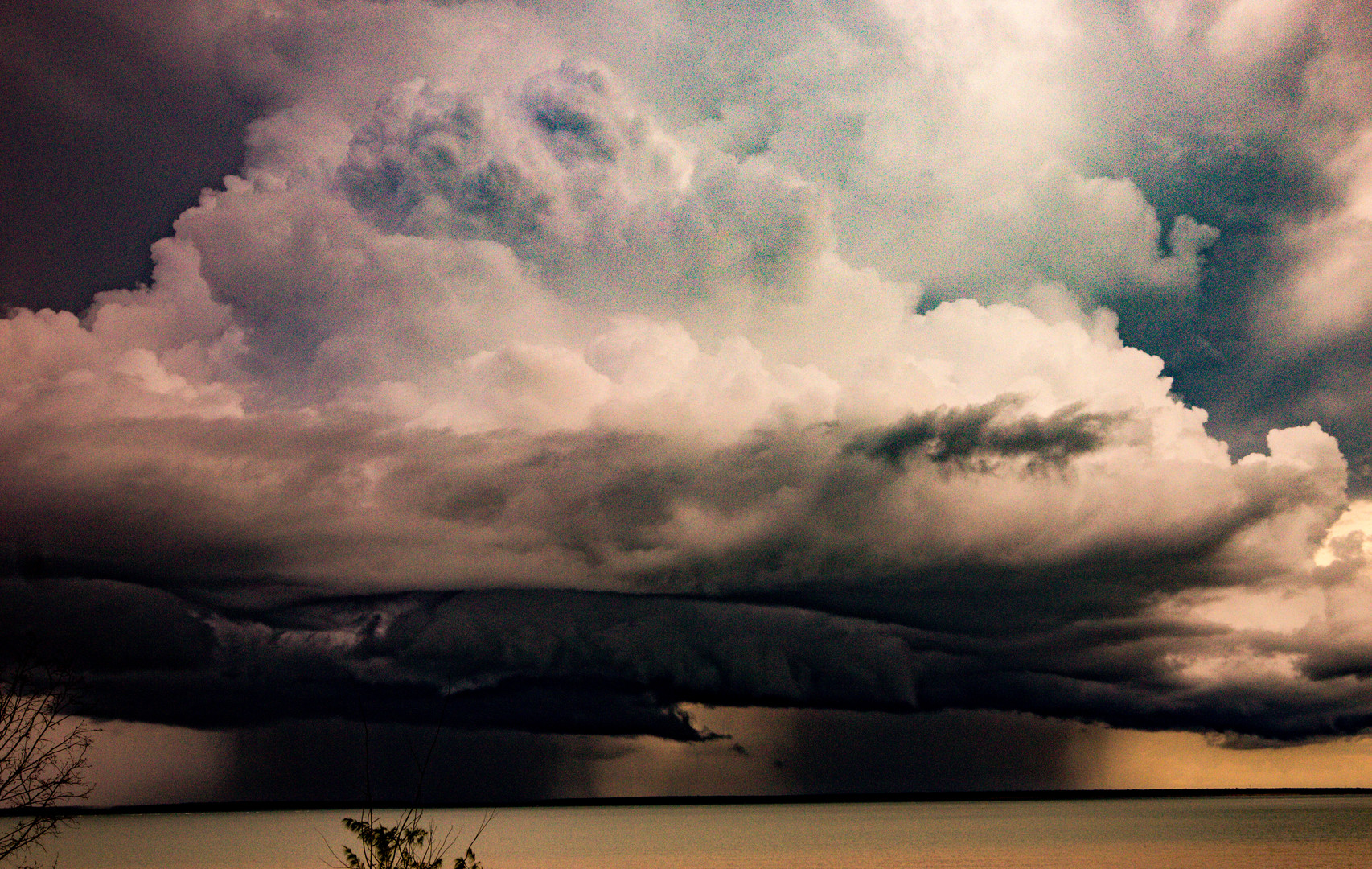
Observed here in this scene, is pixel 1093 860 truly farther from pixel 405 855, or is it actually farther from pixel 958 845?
pixel 405 855

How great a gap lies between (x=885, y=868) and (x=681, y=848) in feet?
224

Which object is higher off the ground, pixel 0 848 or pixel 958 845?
pixel 0 848

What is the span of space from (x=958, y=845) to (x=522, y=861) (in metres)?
88.1

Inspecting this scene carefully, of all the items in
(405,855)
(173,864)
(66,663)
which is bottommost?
(173,864)

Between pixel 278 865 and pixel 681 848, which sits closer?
pixel 278 865

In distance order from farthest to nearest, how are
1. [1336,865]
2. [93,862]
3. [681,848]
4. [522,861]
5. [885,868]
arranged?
1. [681,848]
2. [93,862]
3. [522,861]
4. [885,868]
5. [1336,865]

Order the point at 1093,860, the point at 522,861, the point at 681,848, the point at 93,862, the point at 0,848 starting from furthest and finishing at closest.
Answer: the point at 681,848
the point at 93,862
the point at 522,861
the point at 1093,860
the point at 0,848

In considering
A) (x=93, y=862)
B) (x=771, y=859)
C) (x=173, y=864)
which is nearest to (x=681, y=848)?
(x=771, y=859)

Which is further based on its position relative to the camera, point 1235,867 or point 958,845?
point 958,845

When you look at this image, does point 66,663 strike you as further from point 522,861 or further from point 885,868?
point 522,861

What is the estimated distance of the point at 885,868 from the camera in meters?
136

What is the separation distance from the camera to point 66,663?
878 inches

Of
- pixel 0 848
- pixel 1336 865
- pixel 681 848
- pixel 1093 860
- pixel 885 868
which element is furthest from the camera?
pixel 681 848

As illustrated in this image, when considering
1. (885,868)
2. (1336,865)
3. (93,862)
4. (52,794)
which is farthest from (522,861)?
(52,794)
